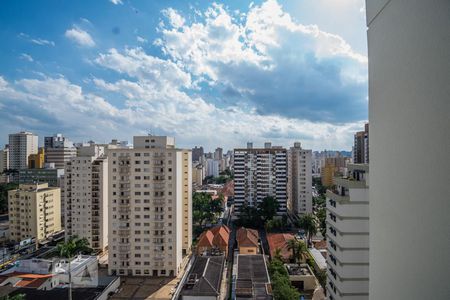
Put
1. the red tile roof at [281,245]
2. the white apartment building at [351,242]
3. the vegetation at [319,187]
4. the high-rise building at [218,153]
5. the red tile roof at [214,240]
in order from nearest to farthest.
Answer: the white apartment building at [351,242]
the red tile roof at [281,245]
the red tile roof at [214,240]
the vegetation at [319,187]
the high-rise building at [218,153]

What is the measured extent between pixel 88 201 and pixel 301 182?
90.0 ft

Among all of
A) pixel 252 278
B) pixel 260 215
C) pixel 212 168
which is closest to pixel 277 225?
pixel 260 215

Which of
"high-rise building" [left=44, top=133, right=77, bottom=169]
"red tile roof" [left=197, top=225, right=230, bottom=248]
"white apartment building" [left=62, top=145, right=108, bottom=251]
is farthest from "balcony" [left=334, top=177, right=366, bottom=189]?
"high-rise building" [left=44, top=133, right=77, bottom=169]

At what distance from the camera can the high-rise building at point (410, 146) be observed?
1.22 m

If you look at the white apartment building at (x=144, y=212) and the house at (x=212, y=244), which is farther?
the house at (x=212, y=244)

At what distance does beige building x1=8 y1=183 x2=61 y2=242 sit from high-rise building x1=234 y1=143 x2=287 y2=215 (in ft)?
77.3

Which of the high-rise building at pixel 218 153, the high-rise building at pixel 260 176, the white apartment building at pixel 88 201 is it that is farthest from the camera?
the high-rise building at pixel 218 153

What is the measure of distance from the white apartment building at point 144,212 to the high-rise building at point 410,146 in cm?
2105

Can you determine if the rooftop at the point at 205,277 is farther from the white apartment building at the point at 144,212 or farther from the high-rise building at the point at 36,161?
the high-rise building at the point at 36,161

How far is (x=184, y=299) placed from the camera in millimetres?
16344

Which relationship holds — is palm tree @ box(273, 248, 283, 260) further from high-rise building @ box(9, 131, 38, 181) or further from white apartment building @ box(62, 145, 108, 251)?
high-rise building @ box(9, 131, 38, 181)

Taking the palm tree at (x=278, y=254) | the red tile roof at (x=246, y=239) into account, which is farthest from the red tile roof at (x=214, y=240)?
the palm tree at (x=278, y=254)

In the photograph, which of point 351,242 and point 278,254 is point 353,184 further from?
point 278,254

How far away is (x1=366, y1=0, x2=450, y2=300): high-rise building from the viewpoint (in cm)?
122
